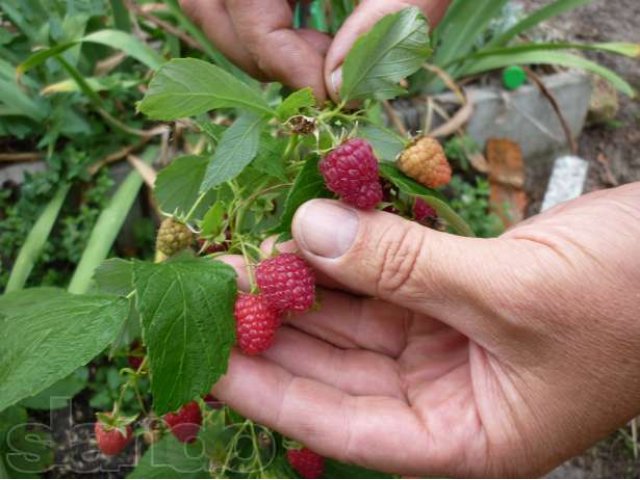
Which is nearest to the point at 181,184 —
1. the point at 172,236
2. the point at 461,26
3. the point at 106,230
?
the point at 172,236

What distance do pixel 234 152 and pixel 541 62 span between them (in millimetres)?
Result: 1110

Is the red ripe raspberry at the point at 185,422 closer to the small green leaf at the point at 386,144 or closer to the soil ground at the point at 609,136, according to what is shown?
the small green leaf at the point at 386,144

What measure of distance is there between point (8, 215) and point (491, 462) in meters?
0.90

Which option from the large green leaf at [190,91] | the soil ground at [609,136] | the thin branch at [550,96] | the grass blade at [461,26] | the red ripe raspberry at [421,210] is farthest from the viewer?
the thin branch at [550,96]

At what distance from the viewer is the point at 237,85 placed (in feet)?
1.75

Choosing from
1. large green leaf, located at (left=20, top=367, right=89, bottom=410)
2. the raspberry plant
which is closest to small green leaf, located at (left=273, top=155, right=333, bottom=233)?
the raspberry plant

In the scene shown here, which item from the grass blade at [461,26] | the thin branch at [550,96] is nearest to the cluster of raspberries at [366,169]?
the grass blade at [461,26]

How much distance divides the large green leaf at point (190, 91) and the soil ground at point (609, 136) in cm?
101

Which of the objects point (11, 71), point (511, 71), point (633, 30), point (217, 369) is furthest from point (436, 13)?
point (633, 30)

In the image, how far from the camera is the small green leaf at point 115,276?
0.58 metres

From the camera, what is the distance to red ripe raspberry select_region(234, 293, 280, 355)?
585 millimetres

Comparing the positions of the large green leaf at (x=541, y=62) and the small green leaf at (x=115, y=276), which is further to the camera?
the large green leaf at (x=541, y=62)

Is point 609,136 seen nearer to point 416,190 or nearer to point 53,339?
point 416,190

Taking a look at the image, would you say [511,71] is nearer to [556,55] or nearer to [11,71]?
[556,55]
